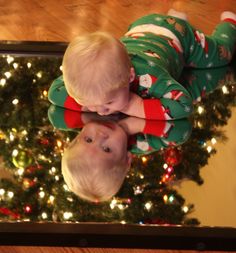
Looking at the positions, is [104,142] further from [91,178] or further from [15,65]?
[15,65]

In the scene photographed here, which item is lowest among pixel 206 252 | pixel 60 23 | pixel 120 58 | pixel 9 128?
pixel 60 23

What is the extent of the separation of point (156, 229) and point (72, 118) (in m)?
0.34

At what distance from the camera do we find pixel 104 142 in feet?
3.36

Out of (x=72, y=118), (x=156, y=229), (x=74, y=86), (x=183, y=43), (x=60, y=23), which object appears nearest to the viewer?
(x=156, y=229)

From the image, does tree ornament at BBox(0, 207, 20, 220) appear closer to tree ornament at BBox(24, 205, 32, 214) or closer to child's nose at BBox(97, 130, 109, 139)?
tree ornament at BBox(24, 205, 32, 214)

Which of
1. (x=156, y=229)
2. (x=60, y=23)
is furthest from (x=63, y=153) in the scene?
(x=60, y=23)

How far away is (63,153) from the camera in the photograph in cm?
103

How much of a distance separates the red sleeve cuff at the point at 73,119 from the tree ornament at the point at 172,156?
0.18 m

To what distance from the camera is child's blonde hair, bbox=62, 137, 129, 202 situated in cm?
91

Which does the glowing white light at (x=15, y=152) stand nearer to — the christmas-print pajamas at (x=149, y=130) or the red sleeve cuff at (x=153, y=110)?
the christmas-print pajamas at (x=149, y=130)

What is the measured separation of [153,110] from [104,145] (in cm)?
15

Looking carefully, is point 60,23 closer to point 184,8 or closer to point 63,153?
point 184,8

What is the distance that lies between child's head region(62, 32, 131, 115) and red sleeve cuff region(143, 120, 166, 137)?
10cm

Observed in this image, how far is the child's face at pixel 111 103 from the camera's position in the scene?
1037 mm
